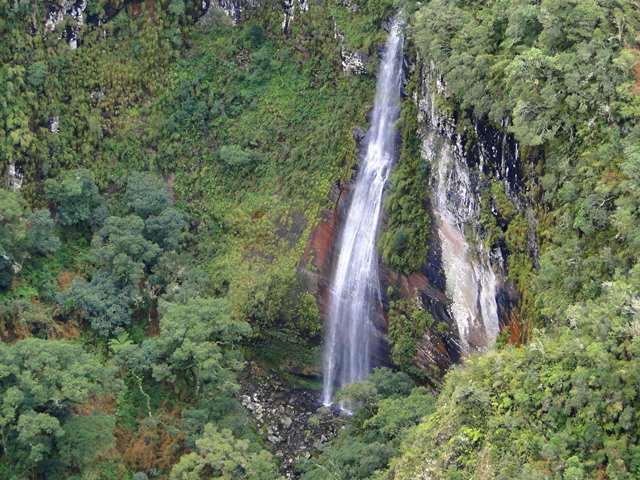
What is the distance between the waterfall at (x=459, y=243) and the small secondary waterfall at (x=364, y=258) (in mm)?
2261

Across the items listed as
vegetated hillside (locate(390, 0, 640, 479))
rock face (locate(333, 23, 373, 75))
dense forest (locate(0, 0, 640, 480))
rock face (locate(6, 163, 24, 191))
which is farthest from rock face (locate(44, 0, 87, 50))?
vegetated hillside (locate(390, 0, 640, 479))

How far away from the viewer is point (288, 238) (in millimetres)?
31422

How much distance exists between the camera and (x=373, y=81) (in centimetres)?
3095

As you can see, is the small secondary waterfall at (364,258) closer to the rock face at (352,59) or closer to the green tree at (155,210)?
the rock face at (352,59)

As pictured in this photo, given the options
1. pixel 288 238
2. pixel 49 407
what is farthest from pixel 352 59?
pixel 49 407

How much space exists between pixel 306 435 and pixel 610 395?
1326 cm

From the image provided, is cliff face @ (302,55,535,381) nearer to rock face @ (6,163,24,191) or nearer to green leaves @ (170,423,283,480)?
green leaves @ (170,423,283,480)

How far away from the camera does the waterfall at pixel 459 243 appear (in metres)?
25.8

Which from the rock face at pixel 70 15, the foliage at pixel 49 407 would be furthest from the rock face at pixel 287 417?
the rock face at pixel 70 15

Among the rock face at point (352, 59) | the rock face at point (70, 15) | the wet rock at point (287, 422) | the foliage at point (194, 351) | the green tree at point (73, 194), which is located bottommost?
the wet rock at point (287, 422)

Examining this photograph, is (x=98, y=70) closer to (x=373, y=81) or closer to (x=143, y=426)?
(x=373, y=81)

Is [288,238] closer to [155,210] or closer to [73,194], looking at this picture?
[155,210]

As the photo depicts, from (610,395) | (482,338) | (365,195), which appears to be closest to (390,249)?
(365,195)

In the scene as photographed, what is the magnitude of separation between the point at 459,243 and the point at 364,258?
4235 mm
